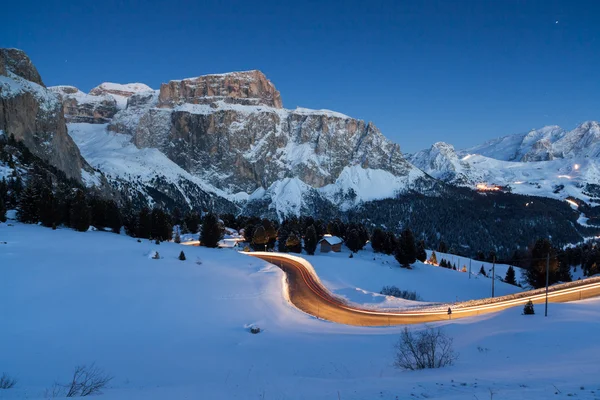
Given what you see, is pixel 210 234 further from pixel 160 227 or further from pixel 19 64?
pixel 19 64

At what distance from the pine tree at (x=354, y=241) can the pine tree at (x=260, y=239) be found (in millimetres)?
20082

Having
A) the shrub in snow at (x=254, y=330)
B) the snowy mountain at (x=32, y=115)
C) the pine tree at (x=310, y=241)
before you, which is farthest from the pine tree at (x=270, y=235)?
the snowy mountain at (x=32, y=115)

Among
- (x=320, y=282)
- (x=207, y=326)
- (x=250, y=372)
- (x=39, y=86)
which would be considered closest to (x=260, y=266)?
(x=320, y=282)

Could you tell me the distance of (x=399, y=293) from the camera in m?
52.8

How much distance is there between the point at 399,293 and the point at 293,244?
109ft

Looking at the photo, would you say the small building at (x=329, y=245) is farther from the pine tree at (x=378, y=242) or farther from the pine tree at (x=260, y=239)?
the pine tree at (x=260, y=239)

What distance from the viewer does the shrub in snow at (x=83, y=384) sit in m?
11.2

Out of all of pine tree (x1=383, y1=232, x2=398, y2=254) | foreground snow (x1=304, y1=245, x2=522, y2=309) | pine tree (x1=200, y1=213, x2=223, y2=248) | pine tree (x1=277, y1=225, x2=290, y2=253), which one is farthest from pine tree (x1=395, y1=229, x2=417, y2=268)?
pine tree (x1=200, y1=213, x2=223, y2=248)

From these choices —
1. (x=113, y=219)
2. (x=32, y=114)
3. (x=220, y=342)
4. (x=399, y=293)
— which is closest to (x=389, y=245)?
(x=399, y=293)

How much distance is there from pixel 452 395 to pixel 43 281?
3174 cm

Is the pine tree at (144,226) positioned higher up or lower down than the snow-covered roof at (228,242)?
higher up

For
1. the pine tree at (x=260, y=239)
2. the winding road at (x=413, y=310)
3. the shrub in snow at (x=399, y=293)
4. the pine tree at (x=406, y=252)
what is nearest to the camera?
the winding road at (x=413, y=310)

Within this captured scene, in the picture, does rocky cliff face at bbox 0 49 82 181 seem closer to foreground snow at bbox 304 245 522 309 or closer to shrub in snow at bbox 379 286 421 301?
foreground snow at bbox 304 245 522 309

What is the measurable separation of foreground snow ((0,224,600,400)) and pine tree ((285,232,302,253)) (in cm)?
4175
